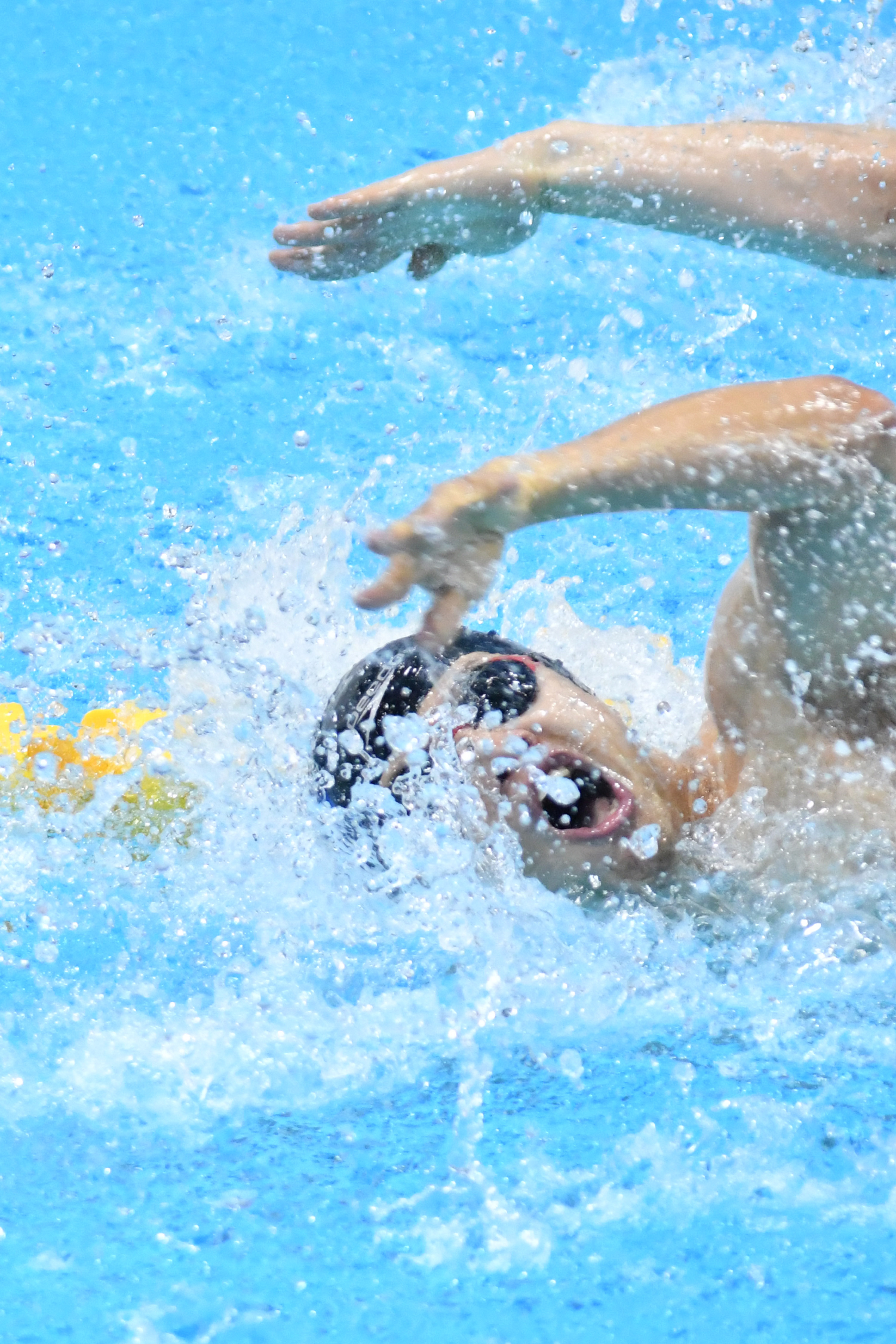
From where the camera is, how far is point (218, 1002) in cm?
168

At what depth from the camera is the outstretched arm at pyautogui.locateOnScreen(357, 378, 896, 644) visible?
1119 millimetres

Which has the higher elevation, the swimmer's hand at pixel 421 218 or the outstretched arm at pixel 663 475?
the swimmer's hand at pixel 421 218

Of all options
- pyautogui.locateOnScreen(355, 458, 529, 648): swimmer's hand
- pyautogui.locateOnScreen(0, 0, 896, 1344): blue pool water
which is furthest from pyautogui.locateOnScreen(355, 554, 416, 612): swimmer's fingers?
pyautogui.locateOnScreen(0, 0, 896, 1344): blue pool water

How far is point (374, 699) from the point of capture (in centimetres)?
164

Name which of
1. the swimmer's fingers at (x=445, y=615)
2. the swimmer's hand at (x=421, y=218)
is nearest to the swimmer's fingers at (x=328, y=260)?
the swimmer's hand at (x=421, y=218)

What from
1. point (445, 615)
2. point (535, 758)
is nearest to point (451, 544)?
point (445, 615)

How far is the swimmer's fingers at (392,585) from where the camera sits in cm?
110

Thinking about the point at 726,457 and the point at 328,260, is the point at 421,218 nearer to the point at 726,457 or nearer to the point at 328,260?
the point at 328,260

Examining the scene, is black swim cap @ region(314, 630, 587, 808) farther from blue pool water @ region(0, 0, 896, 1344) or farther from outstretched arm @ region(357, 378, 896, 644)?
outstretched arm @ region(357, 378, 896, 644)

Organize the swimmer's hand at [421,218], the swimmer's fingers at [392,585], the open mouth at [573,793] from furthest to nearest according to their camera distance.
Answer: the swimmer's hand at [421,218], the open mouth at [573,793], the swimmer's fingers at [392,585]

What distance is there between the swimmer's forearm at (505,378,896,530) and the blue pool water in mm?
473

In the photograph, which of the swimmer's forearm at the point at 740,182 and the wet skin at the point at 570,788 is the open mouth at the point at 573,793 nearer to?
the wet skin at the point at 570,788

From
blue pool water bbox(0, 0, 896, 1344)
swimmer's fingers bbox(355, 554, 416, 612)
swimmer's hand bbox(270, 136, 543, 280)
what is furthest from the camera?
swimmer's hand bbox(270, 136, 543, 280)

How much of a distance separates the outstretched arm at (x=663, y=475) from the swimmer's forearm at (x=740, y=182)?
37 centimetres
